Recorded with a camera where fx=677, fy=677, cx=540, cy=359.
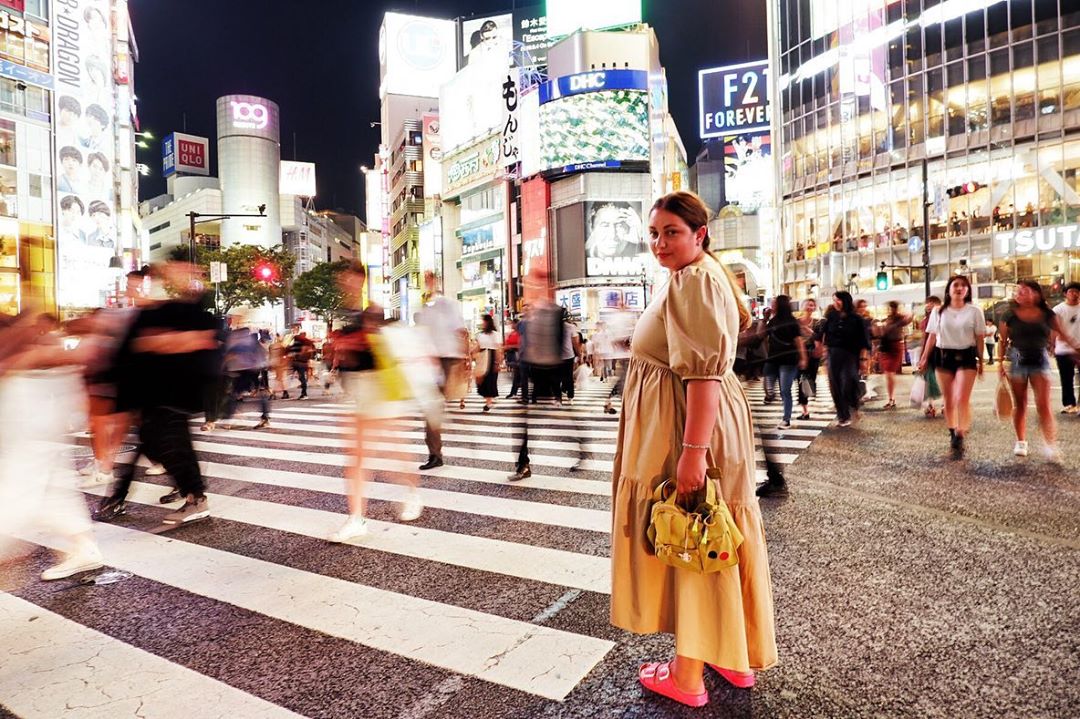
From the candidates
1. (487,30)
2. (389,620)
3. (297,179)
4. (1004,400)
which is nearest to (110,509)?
(389,620)

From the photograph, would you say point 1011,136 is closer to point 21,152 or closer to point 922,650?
point 922,650

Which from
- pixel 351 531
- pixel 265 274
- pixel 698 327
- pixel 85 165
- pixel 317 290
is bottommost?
pixel 351 531

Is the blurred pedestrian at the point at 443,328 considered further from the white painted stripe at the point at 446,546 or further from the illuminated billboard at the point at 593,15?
the illuminated billboard at the point at 593,15

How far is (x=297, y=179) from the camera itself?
367 ft

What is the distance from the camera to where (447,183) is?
69500 mm

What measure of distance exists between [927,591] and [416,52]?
11028cm

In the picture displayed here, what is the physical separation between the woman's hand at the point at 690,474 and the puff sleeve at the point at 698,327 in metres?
0.25

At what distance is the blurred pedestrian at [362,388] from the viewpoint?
15.6ft

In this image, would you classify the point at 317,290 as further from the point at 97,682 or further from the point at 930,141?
the point at 97,682

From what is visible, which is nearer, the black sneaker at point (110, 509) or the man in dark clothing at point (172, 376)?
the man in dark clothing at point (172, 376)

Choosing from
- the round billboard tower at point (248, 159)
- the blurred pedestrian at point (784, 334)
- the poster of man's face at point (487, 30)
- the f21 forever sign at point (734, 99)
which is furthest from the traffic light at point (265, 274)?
the round billboard tower at point (248, 159)

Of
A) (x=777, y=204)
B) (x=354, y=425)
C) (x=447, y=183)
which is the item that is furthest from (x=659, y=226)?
(x=447, y=183)

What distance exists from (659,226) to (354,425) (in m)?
3.14

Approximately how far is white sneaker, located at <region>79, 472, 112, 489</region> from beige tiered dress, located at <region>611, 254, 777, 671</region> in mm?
6533
